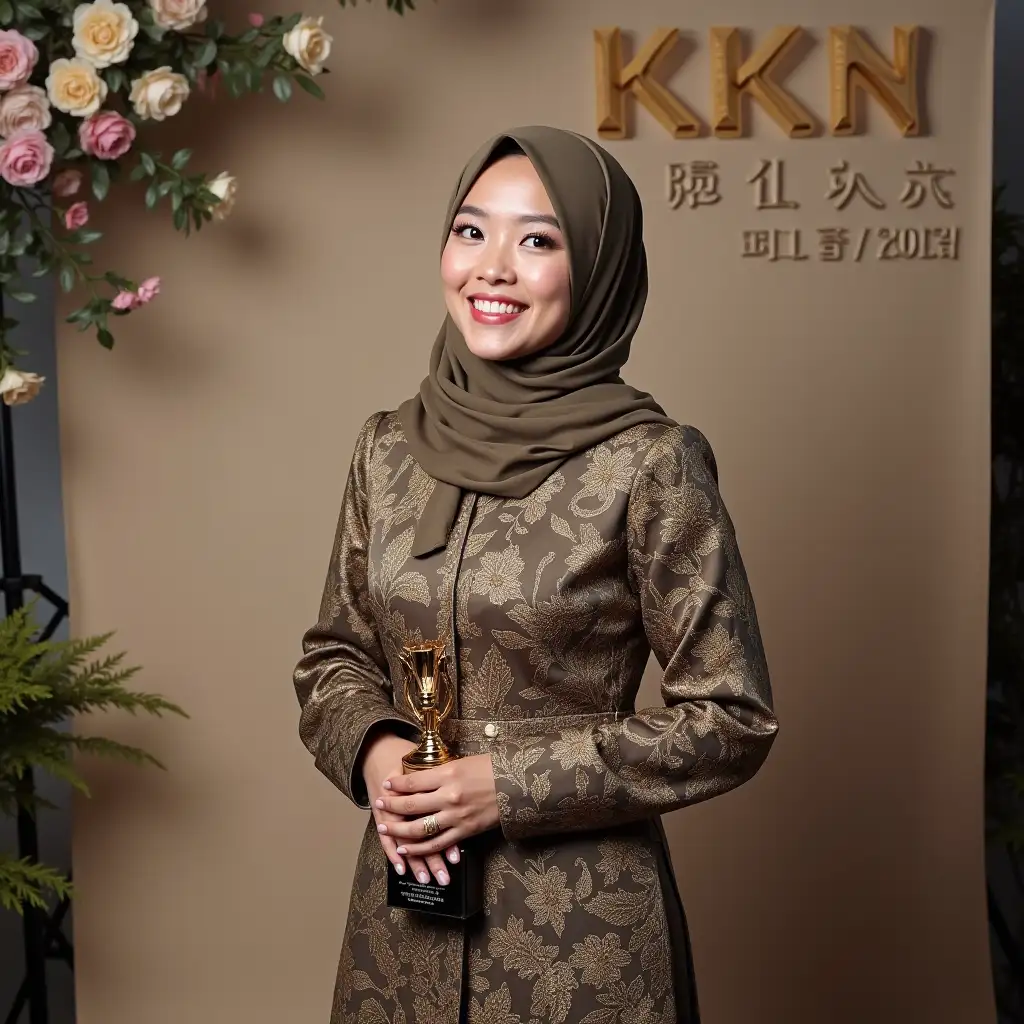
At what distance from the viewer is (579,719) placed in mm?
1404

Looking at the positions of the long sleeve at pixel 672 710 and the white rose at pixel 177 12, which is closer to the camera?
the long sleeve at pixel 672 710

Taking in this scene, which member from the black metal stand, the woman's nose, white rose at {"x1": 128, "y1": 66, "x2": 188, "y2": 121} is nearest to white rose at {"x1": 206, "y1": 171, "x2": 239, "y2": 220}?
white rose at {"x1": 128, "y1": 66, "x2": 188, "y2": 121}

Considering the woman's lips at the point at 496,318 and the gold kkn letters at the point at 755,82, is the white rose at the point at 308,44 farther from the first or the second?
the woman's lips at the point at 496,318

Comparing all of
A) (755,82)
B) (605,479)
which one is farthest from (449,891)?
(755,82)

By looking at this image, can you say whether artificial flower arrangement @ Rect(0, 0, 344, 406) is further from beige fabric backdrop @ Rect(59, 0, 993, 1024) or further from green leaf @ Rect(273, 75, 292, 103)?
beige fabric backdrop @ Rect(59, 0, 993, 1024)

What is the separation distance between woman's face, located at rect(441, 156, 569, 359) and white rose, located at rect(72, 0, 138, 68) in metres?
0.91

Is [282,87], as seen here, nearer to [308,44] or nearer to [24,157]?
[308,44]

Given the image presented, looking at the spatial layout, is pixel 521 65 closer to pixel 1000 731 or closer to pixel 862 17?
pixel 862 17

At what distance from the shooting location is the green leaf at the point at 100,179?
7.01 ft

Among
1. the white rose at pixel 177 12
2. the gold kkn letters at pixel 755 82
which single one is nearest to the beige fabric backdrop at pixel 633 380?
the gold kkn letters at pixel 755 82

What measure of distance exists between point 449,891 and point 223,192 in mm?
1279

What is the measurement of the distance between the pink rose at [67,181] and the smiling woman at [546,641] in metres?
0.98

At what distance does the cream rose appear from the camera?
2.04 metres

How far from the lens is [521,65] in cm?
239
